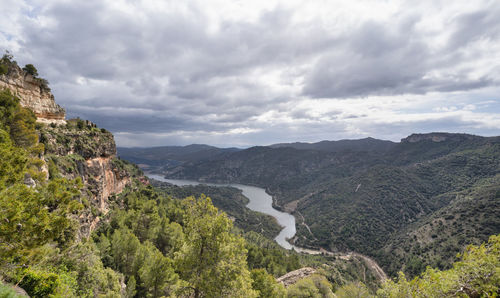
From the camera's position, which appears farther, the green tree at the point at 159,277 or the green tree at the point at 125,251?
the green tree at the point at 125,251

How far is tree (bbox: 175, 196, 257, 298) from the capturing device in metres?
9.72

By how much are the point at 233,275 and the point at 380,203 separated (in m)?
135

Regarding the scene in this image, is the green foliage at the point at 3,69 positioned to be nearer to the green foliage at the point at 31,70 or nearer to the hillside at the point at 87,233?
the hillside at the point at 87,233

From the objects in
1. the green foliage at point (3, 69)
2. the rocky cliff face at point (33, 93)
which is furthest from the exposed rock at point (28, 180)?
the green foliage at point (3, 69)

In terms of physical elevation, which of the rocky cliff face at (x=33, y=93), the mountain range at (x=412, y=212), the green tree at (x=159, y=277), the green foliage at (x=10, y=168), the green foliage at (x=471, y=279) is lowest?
the mountain range at (x=412, y=212)

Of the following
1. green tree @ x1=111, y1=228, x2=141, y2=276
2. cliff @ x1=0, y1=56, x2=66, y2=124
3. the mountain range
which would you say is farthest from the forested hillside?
the mountain range

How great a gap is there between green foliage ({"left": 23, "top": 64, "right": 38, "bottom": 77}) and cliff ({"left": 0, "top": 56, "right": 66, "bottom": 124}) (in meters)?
0.38

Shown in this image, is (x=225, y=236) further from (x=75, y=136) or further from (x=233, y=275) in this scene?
(x=75, y=136)

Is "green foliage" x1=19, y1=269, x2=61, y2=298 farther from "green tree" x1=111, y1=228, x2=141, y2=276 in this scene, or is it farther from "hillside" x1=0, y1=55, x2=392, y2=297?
"green tree" x1=111, y1=228, x2=141, y2=276

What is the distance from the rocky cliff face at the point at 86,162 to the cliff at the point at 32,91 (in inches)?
83.6

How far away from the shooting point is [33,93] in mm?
28344

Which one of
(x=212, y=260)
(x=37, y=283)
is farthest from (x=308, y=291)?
(x=37, y=283)

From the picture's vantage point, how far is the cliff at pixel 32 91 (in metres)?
25.1

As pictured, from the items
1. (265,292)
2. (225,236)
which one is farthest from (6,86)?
(265,292)
